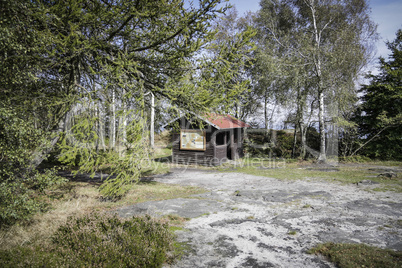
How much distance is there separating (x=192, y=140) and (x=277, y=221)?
459 inches

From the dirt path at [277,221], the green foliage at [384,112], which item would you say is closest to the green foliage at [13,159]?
the dirt path at [277,221]

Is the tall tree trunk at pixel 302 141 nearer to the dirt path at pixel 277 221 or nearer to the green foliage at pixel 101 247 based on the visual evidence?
the dirt path at pixel 277 221

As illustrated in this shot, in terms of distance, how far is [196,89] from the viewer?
28.0 ft

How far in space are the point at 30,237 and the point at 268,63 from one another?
1766 centimetres

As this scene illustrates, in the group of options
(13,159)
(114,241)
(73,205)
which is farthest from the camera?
(73,205)

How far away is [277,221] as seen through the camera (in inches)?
249

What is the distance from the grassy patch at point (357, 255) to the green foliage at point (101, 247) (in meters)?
Answer: 3.07

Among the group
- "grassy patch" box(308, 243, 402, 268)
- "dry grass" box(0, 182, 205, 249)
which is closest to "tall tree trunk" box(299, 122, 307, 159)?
"dry grass" box(0, 182, 205, 249)

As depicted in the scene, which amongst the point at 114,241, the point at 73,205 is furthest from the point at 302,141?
the point at 114,241

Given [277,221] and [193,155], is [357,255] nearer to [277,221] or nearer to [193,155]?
[277,221]

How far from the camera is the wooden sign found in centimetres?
1717

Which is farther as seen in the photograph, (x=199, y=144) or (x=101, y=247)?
(x=199, y=144)

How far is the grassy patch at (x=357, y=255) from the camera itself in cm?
399

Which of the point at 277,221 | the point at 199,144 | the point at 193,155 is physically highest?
the point at 199,144
